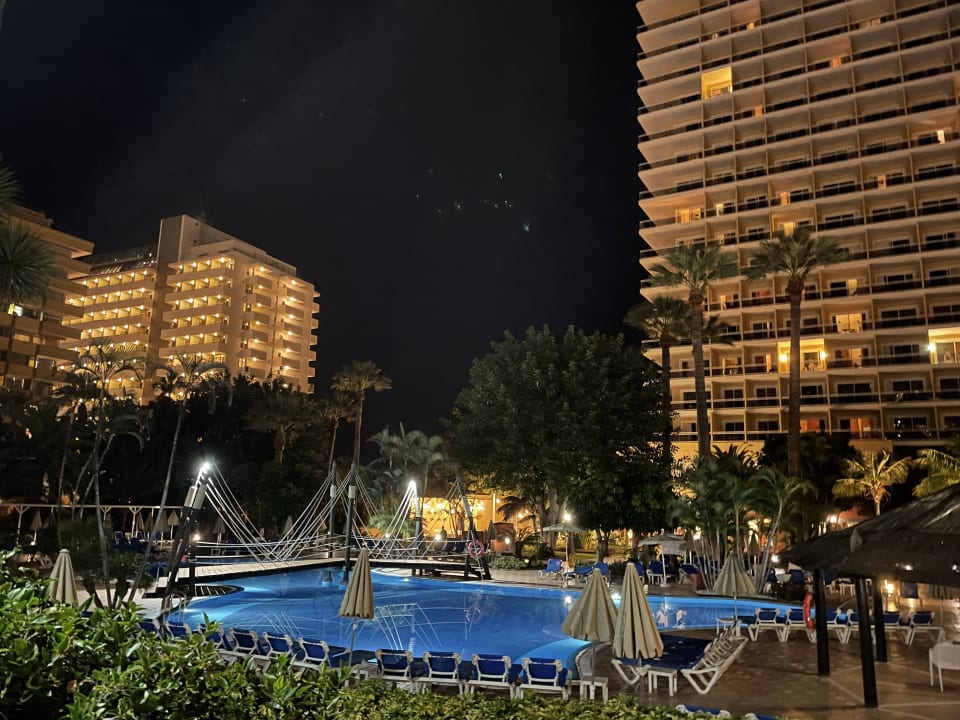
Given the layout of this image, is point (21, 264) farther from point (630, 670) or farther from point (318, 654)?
point (630, 670)

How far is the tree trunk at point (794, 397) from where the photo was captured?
3161cm

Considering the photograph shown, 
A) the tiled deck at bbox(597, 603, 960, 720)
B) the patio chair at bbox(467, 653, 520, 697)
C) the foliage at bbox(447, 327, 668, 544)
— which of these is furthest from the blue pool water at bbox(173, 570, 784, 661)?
the foliage at bbox(447, 327, 668, 544)

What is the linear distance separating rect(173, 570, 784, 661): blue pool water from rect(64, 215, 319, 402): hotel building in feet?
203

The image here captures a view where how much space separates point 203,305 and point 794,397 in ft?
232

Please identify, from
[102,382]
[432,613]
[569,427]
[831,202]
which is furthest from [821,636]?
[831,202]

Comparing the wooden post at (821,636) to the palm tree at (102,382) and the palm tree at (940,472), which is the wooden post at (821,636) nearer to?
the palm tree at (102,382)

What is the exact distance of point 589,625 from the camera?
10.2 metres

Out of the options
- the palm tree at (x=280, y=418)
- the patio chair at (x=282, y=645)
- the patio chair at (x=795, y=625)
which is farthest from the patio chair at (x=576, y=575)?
the palm tree at (x=280, y=418)

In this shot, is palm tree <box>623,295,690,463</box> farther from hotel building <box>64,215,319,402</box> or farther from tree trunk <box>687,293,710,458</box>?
hotel building <box>64,215,319,402</box>

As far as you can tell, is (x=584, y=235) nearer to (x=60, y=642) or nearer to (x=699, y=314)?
(x=699, y=314)

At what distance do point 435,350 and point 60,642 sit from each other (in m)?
111

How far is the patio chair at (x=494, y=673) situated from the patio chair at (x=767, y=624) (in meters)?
6.78

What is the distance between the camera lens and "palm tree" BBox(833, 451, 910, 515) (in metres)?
34.8

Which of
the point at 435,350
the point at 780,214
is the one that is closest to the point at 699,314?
the point at 780,214
